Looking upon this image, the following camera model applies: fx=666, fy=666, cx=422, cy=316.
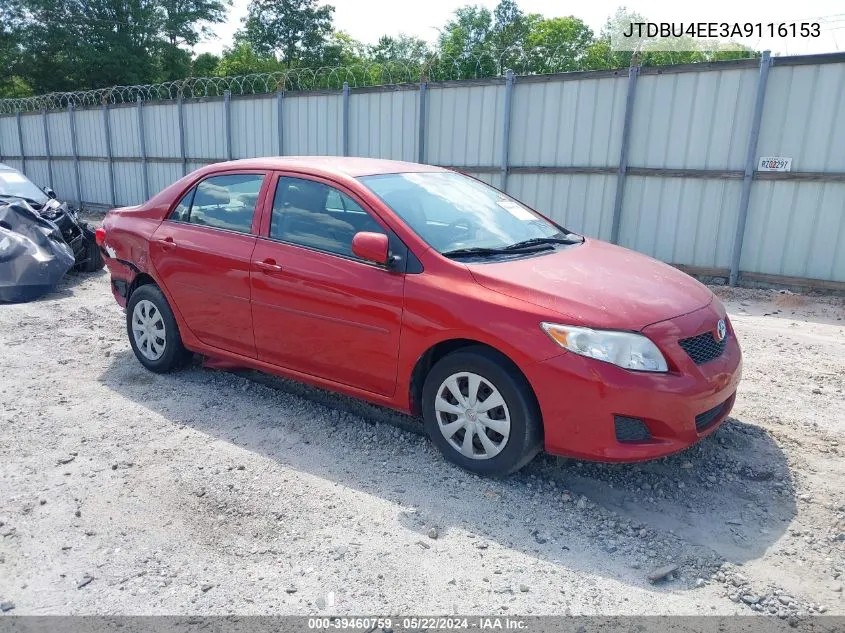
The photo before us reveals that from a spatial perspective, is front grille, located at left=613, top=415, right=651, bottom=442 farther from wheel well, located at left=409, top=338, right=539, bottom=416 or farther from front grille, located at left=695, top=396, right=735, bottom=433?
wheel well, located at left=409, top=338, right=539, bottom=416

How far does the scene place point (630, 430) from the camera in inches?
126

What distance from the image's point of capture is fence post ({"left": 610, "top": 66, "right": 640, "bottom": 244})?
350 inches

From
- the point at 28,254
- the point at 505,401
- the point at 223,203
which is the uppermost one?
the point at 223,203

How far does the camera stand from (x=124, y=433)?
13.8 ft

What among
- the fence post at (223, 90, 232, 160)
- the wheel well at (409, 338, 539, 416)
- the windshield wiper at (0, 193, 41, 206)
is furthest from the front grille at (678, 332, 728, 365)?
the fence post at (223, 90, 232, 160)

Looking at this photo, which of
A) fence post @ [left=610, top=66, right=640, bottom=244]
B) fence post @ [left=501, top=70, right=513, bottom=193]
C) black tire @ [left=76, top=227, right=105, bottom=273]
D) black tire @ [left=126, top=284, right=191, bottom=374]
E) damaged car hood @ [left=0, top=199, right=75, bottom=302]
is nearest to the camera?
black tire @ [left=126, top=284, right=191, bottom=374]

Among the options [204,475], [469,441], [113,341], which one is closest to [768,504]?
[469,441]

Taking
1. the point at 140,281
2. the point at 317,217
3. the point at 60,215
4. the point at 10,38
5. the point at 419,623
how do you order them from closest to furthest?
the point at 419,623 < the point at 317,217 < the point at 140,281 < the point at 60,215 < the point at 10,38

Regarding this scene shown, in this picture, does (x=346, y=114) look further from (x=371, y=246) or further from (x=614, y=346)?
(x=614, y=346)

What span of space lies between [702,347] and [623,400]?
0.61 m

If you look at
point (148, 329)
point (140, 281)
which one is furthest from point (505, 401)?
point (140, 281)

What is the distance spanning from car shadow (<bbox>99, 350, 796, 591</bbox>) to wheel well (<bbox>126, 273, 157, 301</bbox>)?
0.99m

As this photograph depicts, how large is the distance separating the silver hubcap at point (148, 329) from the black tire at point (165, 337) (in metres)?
0.03

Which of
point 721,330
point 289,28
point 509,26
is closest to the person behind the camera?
point 721,330
